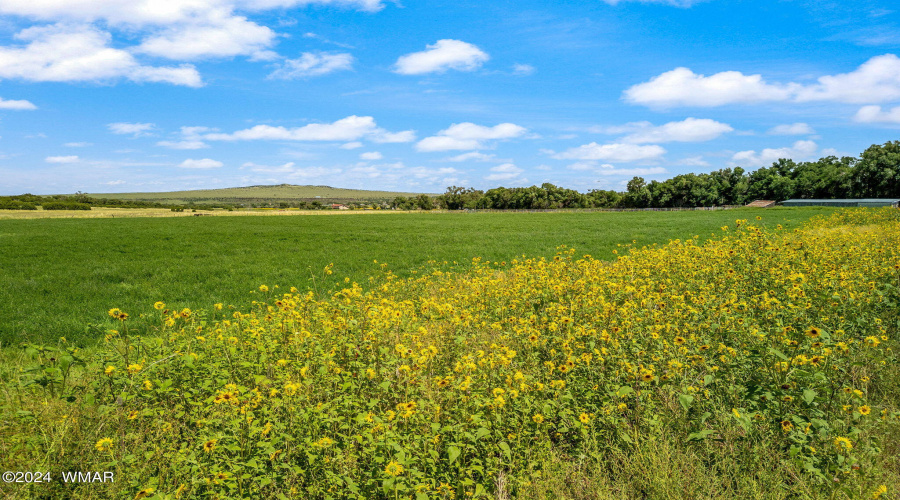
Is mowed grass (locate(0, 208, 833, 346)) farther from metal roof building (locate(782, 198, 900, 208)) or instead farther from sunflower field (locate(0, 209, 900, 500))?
metal roof building (locate(782, 198, 900, 208))

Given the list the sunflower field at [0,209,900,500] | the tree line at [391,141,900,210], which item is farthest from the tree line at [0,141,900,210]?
the sunflower field at [0,209,900,500]

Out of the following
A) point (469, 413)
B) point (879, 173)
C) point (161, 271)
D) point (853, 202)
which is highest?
point (879, 173)

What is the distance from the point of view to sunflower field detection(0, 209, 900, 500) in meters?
3.18

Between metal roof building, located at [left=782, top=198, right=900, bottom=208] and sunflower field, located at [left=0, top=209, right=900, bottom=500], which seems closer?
sunflower field, located at [left=0, top=209, right=900, bottom=500]

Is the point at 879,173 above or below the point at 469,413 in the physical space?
above

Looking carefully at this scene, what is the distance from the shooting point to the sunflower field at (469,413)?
3.18 m

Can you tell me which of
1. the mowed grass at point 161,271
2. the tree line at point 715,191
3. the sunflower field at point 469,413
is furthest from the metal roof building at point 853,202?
the sunflower field at point 469,413

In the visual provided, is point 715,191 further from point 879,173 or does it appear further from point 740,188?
point 879,173

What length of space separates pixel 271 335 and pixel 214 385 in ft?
3.85

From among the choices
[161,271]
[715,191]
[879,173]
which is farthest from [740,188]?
[161,271]

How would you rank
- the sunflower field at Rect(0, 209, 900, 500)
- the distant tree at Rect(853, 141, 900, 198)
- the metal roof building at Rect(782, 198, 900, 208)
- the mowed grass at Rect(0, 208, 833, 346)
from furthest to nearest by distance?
the distant tree at Rect(853, 141, 900, 198) < the metal roof building at Rect(782, 198, 900, 208) < the mowed grass at Rect(0, 208, 833, 346) < the sunflower field at Rect(0, 209, 900, 500)

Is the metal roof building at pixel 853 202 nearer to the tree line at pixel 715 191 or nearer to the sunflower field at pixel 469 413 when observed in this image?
the tree line at pixel 715 191

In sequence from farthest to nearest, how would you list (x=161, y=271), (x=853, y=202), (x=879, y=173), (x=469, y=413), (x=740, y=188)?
(x=740, y=188) → (x=879, y=173) → (x=853, y=202) → (x=161, y=271) → (x=469, y=413)

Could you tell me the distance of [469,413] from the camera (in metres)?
3.82
